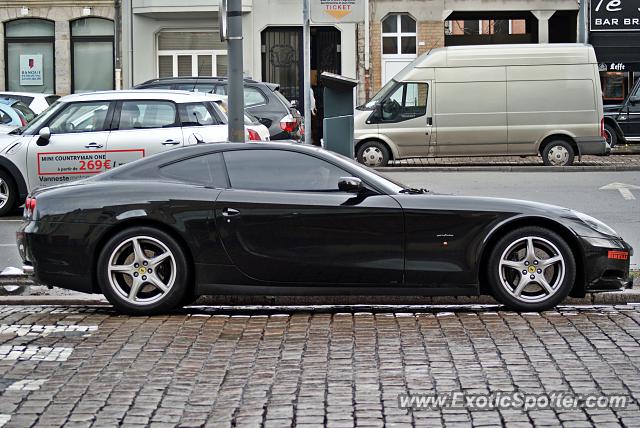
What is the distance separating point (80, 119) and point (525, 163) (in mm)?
12578

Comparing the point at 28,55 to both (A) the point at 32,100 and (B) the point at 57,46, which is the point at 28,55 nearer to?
(B) the point at 57,46

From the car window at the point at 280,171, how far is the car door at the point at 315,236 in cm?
15

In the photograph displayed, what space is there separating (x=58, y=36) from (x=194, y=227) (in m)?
27.1

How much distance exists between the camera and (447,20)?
3516cm

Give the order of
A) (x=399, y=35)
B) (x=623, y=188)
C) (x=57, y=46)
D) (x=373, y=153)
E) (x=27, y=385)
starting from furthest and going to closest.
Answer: (x=57, y=46), (x=399, y=35), (x=373, y=153), (x=623, y=188), (x=27, y=385)

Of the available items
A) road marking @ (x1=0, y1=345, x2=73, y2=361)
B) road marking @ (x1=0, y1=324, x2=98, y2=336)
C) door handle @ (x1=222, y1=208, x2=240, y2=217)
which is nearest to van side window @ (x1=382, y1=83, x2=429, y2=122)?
door handle @ (x1=222, y1=208, x2=240, y2=217)

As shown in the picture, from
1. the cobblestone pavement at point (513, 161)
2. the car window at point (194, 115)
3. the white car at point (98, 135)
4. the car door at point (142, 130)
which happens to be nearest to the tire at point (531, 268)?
the white car at point (98, 135)

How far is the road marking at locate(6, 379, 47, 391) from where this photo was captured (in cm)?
671

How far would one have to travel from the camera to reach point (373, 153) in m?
25.3

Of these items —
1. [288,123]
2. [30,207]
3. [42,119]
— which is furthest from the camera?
[288,123]

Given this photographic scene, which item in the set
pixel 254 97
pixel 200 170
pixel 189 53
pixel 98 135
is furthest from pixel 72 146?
pixel 189 53

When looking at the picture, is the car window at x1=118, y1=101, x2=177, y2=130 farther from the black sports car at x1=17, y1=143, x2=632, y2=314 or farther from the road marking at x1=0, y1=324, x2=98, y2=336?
the road marking at x1=0, y1=324, x2=98, y2=336

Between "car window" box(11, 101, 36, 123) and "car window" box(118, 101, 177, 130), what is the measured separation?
464 cm

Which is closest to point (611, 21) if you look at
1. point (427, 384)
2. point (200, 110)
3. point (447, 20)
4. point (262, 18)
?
point (447, 20)
